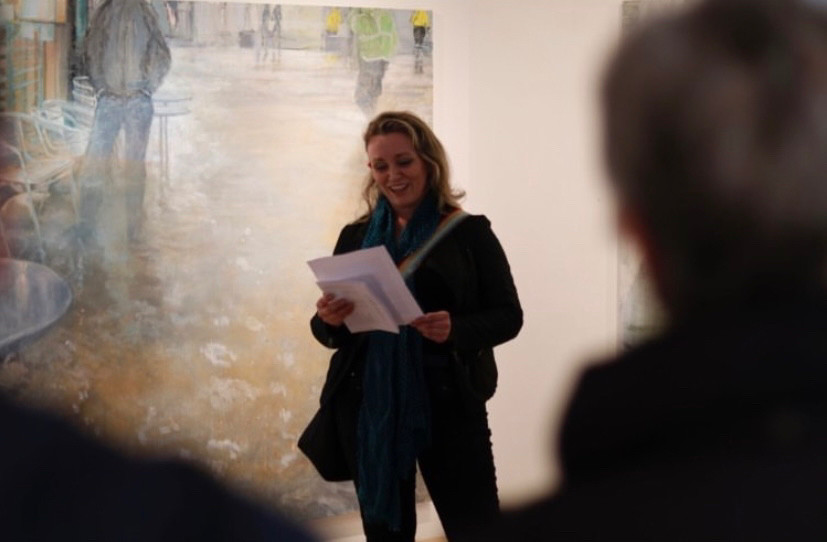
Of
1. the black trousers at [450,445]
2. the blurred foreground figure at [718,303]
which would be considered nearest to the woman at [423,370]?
the black trousers at [450,445]

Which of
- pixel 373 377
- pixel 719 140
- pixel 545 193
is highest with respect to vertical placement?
pixel 719 140

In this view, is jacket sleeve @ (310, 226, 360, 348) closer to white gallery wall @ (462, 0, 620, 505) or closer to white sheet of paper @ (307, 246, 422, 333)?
white sheet of paper @ (307, 246, 422, 333)

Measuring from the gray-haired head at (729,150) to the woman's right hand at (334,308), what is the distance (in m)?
2.53

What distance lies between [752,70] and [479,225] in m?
2.71

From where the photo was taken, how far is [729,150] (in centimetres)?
71

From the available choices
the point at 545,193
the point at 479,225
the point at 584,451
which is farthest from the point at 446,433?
the point at 584,451

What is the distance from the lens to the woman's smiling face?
3.44m

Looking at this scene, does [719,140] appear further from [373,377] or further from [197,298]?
[197,298]

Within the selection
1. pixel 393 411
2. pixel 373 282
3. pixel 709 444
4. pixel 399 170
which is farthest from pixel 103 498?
pixel 399 170

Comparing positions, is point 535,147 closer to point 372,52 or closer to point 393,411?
point 372,52

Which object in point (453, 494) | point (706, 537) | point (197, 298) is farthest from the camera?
point (197, 298)

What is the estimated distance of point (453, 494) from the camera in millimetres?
3367

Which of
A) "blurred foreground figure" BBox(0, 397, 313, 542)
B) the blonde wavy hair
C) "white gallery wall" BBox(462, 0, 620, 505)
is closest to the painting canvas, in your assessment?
"white gallery wall" BBox(462, 0, 620, 505)

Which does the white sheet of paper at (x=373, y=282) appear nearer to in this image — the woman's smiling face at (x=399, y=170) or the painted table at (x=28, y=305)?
the woman's smiling face at (x=399, y=170)
